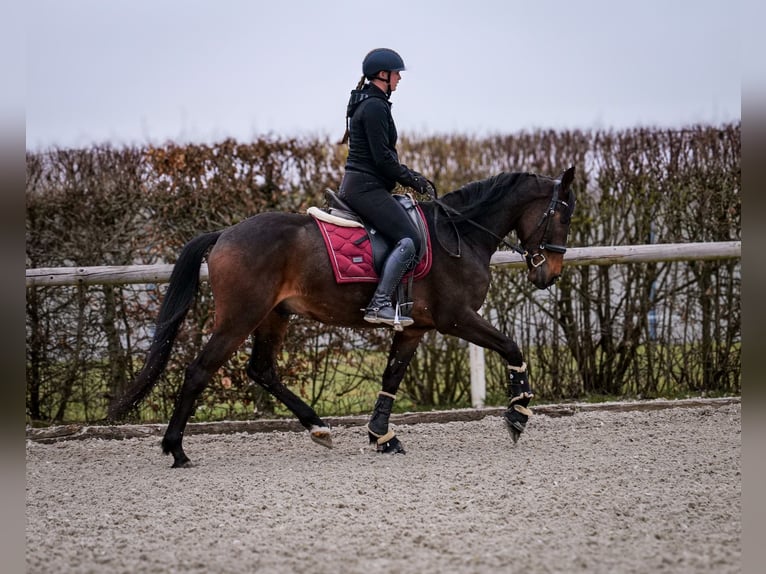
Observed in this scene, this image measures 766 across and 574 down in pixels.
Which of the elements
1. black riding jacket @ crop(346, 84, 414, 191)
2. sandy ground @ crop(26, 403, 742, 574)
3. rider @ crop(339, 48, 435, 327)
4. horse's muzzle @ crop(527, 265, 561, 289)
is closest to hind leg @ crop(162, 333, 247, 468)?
sandy ground @ crop(26, 403, 742, 574)

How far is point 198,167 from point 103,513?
4397mm

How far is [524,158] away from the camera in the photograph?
31.1 ft

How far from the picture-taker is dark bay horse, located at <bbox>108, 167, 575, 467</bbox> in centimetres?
598

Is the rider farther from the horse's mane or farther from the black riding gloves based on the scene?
the horse's mane

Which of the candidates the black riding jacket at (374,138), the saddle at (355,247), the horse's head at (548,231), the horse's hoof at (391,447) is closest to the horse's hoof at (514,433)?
the horse's hoof at (391,447)

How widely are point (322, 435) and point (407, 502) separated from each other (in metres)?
1.79

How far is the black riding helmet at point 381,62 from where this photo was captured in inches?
242

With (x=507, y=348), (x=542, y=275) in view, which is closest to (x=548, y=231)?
(x=542, y=275)

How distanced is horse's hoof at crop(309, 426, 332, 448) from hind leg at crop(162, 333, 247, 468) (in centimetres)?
99

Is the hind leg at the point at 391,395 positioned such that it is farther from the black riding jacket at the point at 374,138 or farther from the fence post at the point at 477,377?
the fence post at the point at 477,377

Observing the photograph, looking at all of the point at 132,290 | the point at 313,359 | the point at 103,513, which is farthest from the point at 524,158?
the point at 103,513

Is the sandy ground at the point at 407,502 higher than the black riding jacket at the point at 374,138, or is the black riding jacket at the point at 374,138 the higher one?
the black riding jacket at the point at 374,138

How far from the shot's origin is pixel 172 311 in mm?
6219

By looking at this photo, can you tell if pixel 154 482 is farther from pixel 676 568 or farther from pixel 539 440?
pixel 676 568
